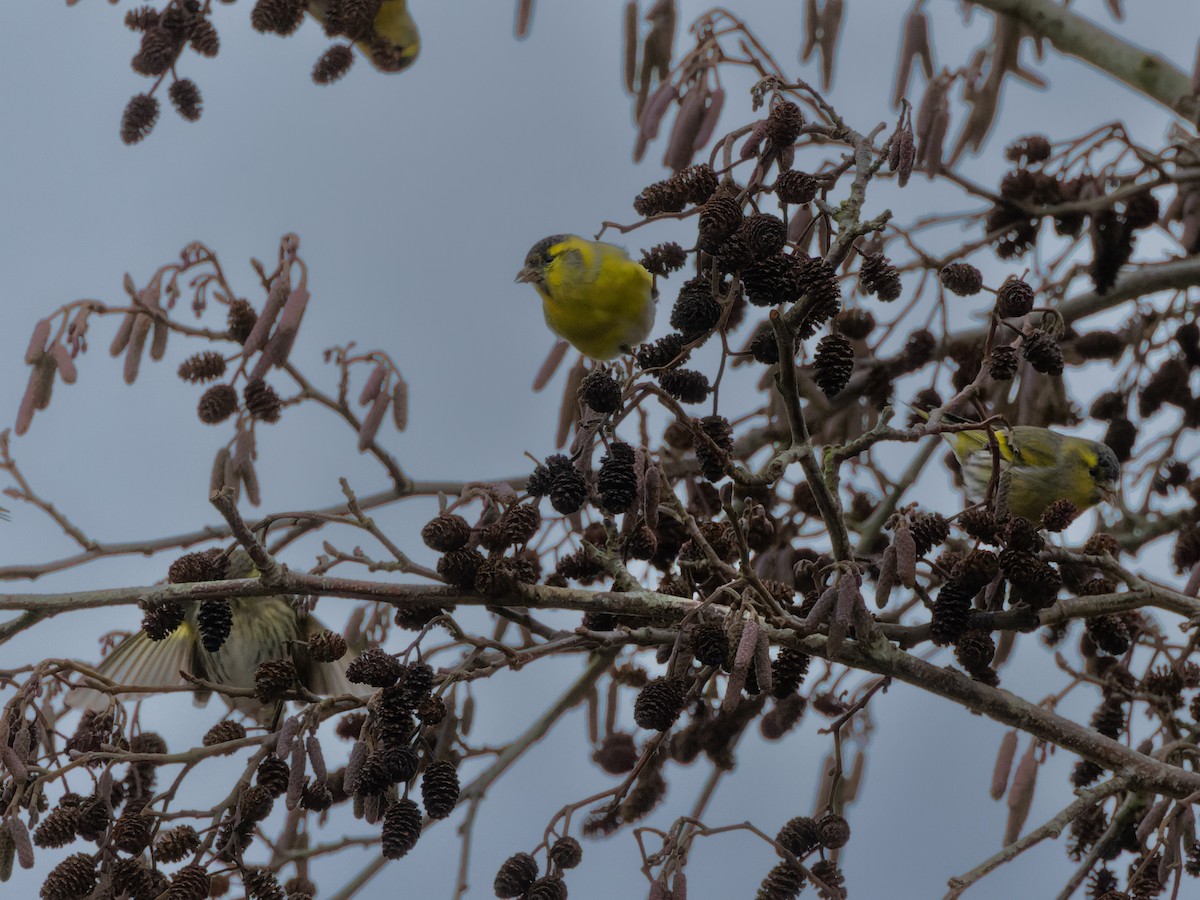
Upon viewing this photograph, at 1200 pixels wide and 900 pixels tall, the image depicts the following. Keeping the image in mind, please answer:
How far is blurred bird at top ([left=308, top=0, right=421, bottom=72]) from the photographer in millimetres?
2656

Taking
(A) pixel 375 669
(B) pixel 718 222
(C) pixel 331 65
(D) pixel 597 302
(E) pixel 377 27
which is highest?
(E) pixel 377 27

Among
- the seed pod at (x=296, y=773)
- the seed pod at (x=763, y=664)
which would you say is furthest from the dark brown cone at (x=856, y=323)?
the seed pod at (x=296, y=773)

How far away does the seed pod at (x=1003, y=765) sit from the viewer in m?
2.20

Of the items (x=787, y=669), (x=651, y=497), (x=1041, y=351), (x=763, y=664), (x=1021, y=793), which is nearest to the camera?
(x=763, y=664)

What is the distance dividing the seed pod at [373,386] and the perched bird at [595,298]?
2.30 ft

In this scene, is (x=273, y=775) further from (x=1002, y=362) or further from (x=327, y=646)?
(x=1002, y=362)

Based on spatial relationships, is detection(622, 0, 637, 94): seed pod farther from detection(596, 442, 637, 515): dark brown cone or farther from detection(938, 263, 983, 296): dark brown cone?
detection(596, 442, 637, 515): dark brown cone

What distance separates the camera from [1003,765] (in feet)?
7.31

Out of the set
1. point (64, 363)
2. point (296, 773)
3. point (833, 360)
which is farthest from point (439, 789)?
point (64, 363)

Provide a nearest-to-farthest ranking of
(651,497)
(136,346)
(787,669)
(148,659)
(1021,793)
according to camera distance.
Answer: (651,497)
(787,669)
(1021,793)
(136,346)
(148,659)

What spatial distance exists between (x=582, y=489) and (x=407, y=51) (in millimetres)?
2533

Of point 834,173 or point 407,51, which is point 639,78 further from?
point 407,51

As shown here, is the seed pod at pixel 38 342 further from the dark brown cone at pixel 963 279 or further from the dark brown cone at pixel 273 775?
the dark brown cone at pixel 963 279

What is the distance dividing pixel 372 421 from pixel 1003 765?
4.10 ft
